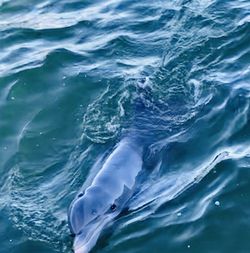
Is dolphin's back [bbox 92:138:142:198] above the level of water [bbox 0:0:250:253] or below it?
above

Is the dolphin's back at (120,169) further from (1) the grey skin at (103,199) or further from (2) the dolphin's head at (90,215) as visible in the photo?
(2) the dolphin's head at (90,215)

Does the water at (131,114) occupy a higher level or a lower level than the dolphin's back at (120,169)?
lower

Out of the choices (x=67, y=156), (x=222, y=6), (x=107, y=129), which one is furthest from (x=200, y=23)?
(x=67, y=156)

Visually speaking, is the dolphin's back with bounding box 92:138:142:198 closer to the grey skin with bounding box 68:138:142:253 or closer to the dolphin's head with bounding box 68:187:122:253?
the grey skin with bounding box 68:138:142:253

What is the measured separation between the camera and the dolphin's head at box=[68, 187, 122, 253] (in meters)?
6.15

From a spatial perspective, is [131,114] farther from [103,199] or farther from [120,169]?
[103,199]

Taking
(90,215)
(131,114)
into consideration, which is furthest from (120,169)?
(131,114)

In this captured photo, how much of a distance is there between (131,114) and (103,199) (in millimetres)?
2389

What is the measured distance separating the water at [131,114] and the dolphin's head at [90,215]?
0.16 metres

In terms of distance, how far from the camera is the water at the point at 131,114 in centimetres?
→ 665

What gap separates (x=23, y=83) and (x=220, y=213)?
485cm

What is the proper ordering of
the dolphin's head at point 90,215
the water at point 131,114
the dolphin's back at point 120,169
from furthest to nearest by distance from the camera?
1. the dolphin's back at point 120,169
2. the water at point 131,114
3. the dolphin's head at point 90,215

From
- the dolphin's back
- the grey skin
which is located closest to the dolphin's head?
the grey skin

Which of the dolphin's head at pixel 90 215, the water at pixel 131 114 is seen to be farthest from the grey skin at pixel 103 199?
the water at pixel 131 114
